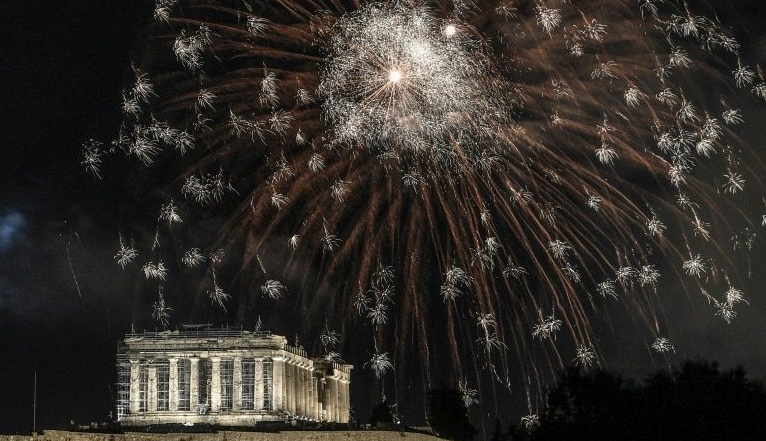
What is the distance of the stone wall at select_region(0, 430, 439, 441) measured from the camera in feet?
253

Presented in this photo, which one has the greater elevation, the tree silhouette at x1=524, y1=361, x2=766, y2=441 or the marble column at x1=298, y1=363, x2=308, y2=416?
the marble column at x1=298, y1=363, x2=308, y2=416

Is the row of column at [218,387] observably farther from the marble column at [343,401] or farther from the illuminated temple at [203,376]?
the marble column at [343,401]

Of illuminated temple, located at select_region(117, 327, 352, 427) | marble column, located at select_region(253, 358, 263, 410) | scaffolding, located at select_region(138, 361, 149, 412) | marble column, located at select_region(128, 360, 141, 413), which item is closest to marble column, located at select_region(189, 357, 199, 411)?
illuminated temple, located at select_region(117, 327, 352, 427)

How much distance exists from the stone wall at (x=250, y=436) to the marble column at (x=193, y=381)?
19404 millimetres

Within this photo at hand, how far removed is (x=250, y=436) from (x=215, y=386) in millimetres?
20373

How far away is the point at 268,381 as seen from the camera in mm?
105500

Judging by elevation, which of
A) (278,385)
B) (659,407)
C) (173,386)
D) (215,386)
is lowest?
(659,407)

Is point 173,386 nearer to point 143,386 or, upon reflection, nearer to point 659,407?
point 143,386

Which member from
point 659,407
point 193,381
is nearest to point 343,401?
point 193,381

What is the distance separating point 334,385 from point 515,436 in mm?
45226

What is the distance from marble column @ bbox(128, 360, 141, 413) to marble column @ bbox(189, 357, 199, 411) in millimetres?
4054

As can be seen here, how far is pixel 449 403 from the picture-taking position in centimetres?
10838

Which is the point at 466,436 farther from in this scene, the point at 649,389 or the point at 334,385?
the point at 649,389

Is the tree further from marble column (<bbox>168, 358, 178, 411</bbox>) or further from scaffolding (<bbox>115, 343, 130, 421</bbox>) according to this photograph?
scaffolding (<bbox>115, 343, 130, 421</bbox>)
